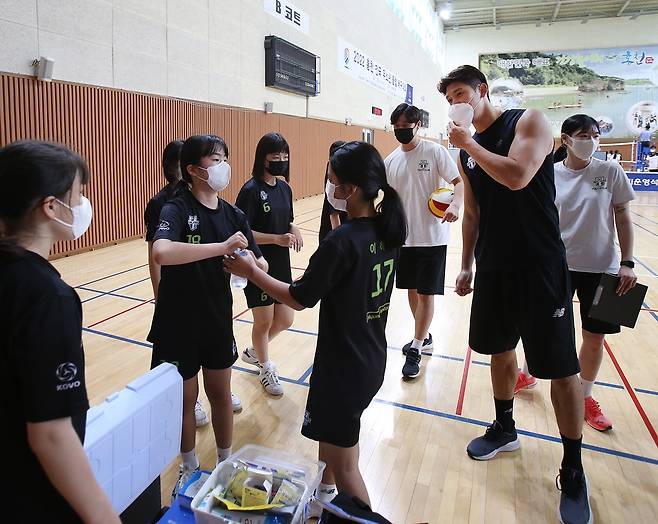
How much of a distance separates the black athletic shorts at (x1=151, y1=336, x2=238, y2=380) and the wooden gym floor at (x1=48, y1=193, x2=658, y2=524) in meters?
0.61

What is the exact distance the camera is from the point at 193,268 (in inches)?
81.6

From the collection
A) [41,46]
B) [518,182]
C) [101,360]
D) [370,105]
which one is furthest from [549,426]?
[370,105]

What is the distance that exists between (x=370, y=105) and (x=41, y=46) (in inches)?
541

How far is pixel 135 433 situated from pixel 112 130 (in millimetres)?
6480

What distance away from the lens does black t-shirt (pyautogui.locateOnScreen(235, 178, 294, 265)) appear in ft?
9.90

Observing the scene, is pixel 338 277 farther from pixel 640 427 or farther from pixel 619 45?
pixel 619 45

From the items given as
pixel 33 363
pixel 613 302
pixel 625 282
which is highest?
pixel 33 363

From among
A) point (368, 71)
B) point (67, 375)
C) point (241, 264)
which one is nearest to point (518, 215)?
point (241, 264)

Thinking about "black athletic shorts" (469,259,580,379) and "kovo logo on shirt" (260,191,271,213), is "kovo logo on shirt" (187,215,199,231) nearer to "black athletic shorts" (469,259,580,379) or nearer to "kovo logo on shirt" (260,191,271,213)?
"kovo logo on shirt" (260,191,271,213)

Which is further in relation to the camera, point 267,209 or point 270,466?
point 267,209

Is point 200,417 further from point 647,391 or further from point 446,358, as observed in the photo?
point 647,391

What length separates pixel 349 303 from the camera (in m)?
1.72

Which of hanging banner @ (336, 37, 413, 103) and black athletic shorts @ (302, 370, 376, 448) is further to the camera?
hanging banner @ (336, 37, 413, 103)

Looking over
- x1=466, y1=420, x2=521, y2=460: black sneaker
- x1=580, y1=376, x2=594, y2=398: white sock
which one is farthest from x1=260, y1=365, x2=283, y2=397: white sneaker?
x1=580, y1=376, x2=594, y2=398: white sock
